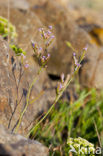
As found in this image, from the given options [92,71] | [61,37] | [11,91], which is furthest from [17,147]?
[61,37]

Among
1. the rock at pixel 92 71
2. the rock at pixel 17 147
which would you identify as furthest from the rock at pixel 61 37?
the rock at pixel 17 147

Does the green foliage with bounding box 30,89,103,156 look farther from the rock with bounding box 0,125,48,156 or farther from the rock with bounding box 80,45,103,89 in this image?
the rock with bounding box 0,125,48,156

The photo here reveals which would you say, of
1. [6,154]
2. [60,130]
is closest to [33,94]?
[60,130]

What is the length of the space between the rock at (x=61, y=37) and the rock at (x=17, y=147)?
2404 mm

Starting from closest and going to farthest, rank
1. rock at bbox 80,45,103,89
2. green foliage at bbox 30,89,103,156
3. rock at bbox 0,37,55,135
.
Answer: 1. rock at bbox 0,37,55,135
2. green foliage at bbox 30,89,103,156
3. rock at bbox 80,45,103,89

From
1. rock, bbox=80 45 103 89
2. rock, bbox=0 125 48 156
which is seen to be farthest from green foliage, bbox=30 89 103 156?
rock, bbox=0 125 48 156

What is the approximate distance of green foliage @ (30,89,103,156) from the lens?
2115 millimetres

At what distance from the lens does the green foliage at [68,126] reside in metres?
2.12

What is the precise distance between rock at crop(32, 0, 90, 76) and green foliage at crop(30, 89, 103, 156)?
2.71ft

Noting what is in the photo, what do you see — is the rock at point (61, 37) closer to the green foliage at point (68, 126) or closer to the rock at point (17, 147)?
the green foliage at point (68, 126)

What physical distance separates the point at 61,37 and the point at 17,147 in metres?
2.94

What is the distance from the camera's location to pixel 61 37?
366 cm

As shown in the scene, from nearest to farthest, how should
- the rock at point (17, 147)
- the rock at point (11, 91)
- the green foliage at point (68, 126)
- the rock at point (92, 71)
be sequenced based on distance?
the rock at point (17, 147) < the rock at point (11, 91) < the green foliage at point (68, 126) < the rock at point (92, 71)

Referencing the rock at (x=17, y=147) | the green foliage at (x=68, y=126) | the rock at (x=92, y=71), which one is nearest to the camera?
the rock at (x=17, y=147)
